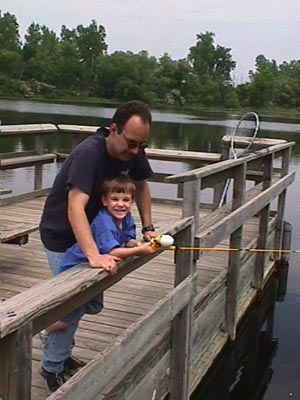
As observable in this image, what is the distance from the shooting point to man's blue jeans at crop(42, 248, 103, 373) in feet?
11.4

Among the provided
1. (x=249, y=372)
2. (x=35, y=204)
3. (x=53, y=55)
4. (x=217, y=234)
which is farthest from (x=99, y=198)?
(x=53, y=55)

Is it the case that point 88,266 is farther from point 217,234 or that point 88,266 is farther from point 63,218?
point 217,234

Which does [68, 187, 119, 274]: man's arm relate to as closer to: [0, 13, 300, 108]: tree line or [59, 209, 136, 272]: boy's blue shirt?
[59, 209, 136, 272]: boy's blue shirt

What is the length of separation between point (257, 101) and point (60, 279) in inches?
3187

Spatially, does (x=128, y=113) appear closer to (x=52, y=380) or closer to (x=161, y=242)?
(x=161, y=242)

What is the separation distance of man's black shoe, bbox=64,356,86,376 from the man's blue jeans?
0.85ft

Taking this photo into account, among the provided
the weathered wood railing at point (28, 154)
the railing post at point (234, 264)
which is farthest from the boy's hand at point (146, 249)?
the weathered wood railing at point (28, 154)

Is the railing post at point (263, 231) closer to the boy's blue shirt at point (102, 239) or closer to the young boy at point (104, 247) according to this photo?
the young boy at point (104, 247)

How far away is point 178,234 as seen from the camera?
4.09 metres

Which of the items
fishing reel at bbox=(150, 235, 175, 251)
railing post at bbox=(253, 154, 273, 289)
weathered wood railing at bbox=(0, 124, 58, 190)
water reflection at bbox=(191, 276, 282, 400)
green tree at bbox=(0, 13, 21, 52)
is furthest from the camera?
green tree at bbox=(0, 13, 21, 52)

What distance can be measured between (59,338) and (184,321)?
1.01m

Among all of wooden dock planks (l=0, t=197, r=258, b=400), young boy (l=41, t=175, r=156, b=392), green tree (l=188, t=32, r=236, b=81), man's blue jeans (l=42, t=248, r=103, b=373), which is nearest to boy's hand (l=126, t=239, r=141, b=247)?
young boy (l=41, t=175, r=156, b=392)

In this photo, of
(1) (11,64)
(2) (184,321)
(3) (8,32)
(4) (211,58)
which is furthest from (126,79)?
(2) (184,321)

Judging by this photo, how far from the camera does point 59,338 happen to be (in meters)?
A: 3.52
